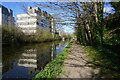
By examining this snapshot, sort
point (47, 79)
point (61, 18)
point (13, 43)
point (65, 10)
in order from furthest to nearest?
point (13, 43)
point (61, 18)
point (65, 10)
point (47, 79)

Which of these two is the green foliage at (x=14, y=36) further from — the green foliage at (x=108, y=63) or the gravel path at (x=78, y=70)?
the green foliage at (x=108, y=63)

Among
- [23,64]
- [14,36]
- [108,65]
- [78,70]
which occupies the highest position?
[14,36]

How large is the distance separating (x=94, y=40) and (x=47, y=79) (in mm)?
11265

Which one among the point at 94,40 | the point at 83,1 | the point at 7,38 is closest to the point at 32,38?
the point at 7,38

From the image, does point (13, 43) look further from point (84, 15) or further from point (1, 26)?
point (84, 15)

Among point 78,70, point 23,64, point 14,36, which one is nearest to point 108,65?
point 78,70

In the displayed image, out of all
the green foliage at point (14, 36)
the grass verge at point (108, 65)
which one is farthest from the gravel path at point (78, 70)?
the green foliage at point (14, 36)

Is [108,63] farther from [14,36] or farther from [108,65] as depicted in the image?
[14,36]

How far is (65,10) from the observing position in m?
6.25

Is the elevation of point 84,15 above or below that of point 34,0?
below

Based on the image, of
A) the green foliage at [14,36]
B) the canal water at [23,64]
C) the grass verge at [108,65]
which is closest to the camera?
the grass verge at [108,65]

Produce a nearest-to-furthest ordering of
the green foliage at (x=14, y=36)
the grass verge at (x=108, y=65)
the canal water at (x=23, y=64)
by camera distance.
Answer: the grass verge at (x=108, y=65) → the canal water at (x=23, y=64) → the green foliage at (x=14, y=36)

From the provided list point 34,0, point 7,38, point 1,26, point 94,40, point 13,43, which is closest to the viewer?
point 34,0

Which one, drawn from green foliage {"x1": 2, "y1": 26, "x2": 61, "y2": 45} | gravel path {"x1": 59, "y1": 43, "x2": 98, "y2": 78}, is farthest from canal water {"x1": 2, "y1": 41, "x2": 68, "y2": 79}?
green foliage {"x1": 2, "y1": 26, "x2": 61, "y2": 45}
